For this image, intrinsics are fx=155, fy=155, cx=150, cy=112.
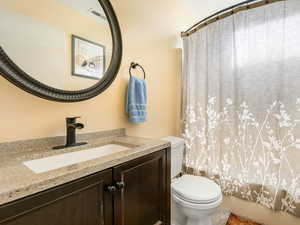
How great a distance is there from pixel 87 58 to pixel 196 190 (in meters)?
1.34

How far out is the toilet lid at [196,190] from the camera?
3.89ft

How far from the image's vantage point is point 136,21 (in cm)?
151

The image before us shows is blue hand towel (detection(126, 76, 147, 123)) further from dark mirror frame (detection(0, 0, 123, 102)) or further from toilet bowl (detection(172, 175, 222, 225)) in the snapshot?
toilet bowl (detection(172, 175, 222, 225))

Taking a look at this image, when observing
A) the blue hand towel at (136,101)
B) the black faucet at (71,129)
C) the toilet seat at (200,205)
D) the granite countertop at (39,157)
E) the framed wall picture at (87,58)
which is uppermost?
the framed wall picture at (87,58)

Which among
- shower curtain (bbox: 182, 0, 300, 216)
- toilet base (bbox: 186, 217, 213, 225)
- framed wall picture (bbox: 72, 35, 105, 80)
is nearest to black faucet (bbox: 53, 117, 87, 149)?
framed wall picture (bbox: 72, 35, 105, 80)

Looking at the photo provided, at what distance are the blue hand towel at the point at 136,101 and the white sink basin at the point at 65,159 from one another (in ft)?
1.09

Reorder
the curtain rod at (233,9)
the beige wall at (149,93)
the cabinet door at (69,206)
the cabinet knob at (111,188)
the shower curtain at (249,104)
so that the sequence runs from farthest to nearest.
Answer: the curtain rod at (233,9) < the shower curtain at (249,104) < the beige wall at (149,93) < the cabinet knob at (111,188) < the cabinet door at (69,206)

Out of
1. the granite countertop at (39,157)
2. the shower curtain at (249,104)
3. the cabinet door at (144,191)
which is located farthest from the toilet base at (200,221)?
the granite countertop at (39,157)

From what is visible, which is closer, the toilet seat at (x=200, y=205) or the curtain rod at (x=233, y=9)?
the toilet seat at (x=200, y=205)

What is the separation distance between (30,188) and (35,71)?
696mm

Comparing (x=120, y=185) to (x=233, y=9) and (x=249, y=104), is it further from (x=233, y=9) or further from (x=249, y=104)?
(x=233, y=9)

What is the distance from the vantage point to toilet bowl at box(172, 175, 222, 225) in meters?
1.17

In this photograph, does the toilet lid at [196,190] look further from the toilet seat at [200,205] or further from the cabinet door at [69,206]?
the cabinet door at [69,206]

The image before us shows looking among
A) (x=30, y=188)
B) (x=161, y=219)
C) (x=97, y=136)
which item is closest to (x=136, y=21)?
(x=97, y=136)
